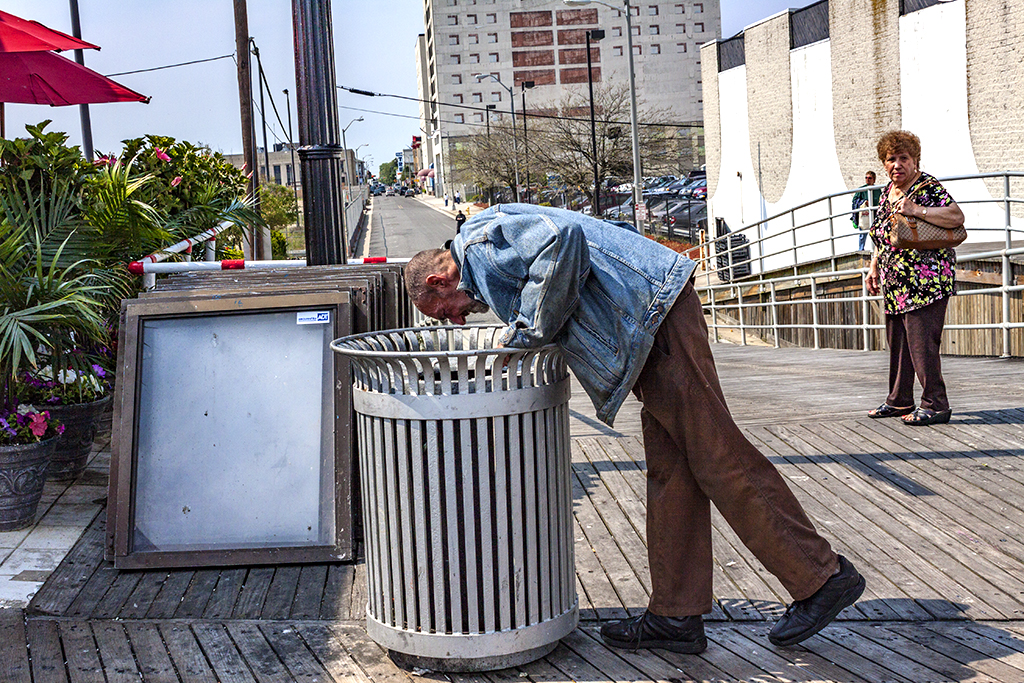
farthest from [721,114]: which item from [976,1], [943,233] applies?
[943,233]

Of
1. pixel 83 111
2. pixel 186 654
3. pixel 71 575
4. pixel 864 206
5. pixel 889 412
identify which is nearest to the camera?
pixel 186 654

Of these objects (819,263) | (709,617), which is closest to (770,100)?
(819,263)

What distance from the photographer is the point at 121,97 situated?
8422 mm

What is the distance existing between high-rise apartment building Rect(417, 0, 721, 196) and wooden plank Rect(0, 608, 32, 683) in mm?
109079

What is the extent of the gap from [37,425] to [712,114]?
35.9 metres

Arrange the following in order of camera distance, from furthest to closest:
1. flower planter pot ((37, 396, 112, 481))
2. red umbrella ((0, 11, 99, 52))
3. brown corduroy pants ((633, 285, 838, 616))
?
red umbrella ((0, 11, 99, 52)) < flower planter pot ((37, 396, 112, 481)) < brown corduroy pants ((633, 285, 838, 616))

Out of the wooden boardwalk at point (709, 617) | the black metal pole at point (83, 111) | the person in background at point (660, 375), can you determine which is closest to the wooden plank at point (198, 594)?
the wooden boardwalk at point (709, 617)

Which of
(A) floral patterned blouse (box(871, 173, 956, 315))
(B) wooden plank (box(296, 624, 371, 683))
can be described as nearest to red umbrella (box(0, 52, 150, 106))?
(B) wooden plank (box(296, 624, 371, 683))

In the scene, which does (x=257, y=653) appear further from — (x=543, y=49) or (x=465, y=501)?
(x=543, y=49)

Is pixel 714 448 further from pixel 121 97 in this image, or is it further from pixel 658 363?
pixel 121 97

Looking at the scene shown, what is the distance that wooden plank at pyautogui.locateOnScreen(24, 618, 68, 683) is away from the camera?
3.20 m

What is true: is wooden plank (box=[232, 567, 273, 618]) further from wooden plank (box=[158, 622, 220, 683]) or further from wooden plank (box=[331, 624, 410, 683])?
wooden plank (box=[331, 624, 410, 683])

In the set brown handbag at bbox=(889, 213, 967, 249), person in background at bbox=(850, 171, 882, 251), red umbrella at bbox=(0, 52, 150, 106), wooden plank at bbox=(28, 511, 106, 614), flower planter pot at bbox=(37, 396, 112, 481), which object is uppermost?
red umbrella at bbox=(0, 52, 150, 106)

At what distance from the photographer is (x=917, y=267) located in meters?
5.84
